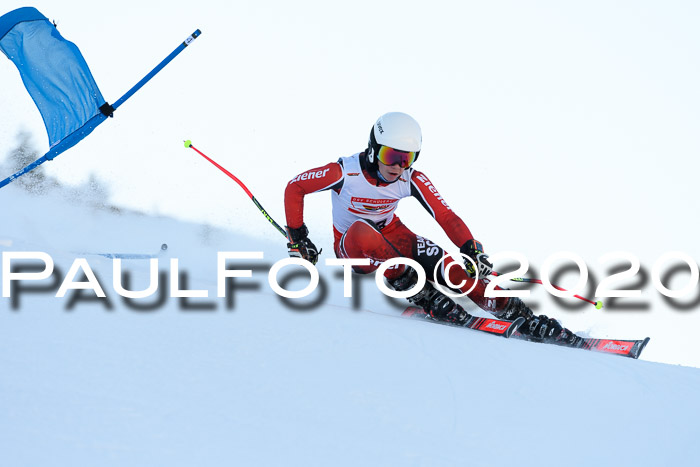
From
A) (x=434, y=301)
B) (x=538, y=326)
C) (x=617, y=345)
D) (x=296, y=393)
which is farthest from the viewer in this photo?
(x=434, y=301)

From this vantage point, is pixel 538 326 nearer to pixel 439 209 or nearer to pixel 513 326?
pixel 513 326

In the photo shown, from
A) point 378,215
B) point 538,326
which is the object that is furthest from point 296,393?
point 378,215

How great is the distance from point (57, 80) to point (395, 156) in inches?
135

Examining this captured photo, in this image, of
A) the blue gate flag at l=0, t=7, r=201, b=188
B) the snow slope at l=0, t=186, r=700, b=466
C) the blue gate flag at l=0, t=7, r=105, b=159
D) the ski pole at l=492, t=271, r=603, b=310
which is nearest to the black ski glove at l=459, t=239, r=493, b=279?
the ski pole at l=492, t=271, r=603, b=310

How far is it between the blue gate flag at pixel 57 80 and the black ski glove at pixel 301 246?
7.91 feet

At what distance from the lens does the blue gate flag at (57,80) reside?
18.4ft

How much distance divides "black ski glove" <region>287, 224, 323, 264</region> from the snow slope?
163 cm

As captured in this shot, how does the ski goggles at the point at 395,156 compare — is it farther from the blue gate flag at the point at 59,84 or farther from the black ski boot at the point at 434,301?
the blue gate flag at the point at 59,84

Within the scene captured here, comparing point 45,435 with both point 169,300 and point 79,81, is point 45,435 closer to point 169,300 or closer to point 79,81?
point 169,300

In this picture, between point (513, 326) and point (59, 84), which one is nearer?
point (513, 326)

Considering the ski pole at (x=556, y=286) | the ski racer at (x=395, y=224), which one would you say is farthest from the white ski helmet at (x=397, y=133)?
the ski pole at (x=556, y=286)

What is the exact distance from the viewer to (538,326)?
421 centimetres

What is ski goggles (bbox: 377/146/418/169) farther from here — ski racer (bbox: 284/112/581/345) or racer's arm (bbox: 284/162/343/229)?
racer's arm (bbox: 284/162/343/229)

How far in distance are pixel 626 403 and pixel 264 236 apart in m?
8.30
